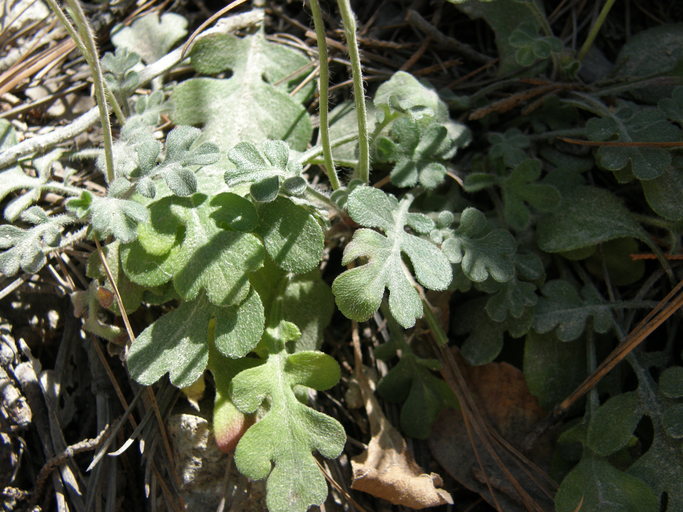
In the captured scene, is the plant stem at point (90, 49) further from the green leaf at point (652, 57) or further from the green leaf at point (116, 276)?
the green leaf at point (652, 57)

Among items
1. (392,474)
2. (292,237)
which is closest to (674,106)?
(292,237)

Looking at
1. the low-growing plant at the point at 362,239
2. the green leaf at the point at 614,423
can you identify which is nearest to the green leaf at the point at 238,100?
the low-growing plant at the point at 362,239

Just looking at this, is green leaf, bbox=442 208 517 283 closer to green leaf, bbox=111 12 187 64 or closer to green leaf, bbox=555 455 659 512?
green leaf, bbox=555 455 659 512

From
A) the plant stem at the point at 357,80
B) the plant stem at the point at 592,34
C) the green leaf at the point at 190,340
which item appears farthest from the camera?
the plant stem at the point at 592,34

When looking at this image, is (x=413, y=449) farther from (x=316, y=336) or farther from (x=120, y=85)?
(x=120, y=85)

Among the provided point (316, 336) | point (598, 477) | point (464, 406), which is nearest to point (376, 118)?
point (316, 336)

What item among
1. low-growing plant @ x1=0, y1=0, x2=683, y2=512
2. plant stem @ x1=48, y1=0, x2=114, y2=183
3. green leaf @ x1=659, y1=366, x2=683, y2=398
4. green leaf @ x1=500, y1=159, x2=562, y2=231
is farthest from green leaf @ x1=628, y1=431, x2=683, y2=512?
plant stem @ x1=48, y1=0, x2=114, y2=183
